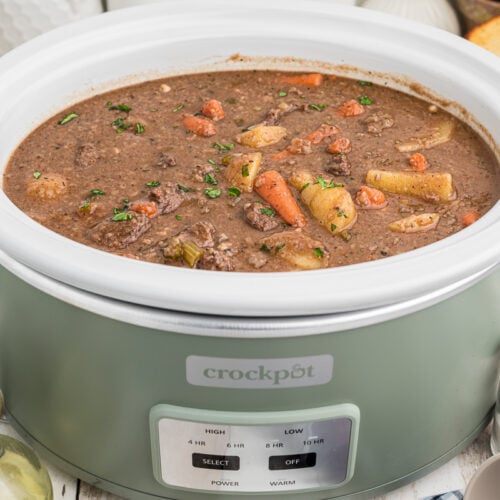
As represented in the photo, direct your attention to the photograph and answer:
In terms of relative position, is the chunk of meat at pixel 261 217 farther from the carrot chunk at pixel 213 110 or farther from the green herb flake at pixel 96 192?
the carrot chunk at pixel 213 110

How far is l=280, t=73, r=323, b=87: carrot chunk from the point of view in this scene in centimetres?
352

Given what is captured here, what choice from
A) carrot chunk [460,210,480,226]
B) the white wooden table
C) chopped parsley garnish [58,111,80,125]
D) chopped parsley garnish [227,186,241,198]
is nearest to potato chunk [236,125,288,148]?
chopped parsley garnish [227,186,241,198]

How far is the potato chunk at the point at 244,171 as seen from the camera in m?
2.84

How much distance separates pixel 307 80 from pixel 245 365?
1584 mm

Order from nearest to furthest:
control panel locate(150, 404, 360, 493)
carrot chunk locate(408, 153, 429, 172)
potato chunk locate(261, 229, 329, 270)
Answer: control panel locate(150, 404, 360, 493)
potato chunk locate(261, 229, 329, 270)
carrot chunk locate(408, 153, 429, 172)

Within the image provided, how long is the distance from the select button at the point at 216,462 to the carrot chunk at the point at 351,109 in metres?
1.39

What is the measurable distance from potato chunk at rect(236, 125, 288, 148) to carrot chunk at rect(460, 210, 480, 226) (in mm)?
715

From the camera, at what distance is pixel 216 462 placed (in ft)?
8.13

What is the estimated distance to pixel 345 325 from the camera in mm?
2240

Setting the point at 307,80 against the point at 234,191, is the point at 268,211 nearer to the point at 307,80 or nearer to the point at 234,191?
the point at 234,191

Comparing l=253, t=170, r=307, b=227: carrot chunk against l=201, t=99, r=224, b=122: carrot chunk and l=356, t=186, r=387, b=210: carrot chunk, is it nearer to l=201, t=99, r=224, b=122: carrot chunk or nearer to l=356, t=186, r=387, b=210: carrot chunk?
l=356, t=186, r=387, b=210: carrot chunk

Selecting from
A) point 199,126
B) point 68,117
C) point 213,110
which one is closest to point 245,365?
point 199,126

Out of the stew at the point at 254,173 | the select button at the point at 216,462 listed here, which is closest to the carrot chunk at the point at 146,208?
the stew at the point at 254,173

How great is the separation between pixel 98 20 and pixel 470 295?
183cm
